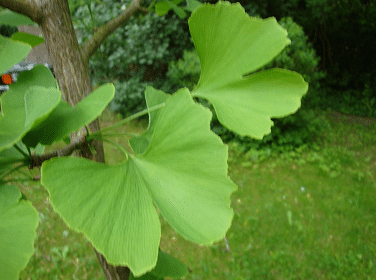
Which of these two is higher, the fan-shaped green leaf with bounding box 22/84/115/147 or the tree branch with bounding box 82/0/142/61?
the fan-shaped green leaf with bounding box 22/84/115/147

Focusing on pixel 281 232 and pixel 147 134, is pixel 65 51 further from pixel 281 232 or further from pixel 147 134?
pixel 281 232

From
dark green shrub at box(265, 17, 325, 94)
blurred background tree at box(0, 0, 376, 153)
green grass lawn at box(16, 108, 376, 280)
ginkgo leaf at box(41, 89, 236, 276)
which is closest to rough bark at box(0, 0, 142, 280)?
ginkgo leaf at box(41, 89, 236, 276)

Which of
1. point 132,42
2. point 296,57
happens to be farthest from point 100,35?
point 296,57

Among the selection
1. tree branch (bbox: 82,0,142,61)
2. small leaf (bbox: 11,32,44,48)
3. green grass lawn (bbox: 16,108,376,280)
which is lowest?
green grass lawn (bbox: 16,108,376,280)

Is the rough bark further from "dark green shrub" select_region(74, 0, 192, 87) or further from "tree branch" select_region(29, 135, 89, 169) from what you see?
"dark green shrub" select_region(74, 0, 192, 87)

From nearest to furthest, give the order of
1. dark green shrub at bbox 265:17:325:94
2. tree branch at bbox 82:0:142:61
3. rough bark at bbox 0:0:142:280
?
1. rough bark at bbox 0:0:142:280
2. tree branch at bbox 82:0:142:61
3. dark green shrub at bbox 265:17:325:94

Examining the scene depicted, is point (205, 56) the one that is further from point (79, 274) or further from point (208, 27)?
point (79, 274)
